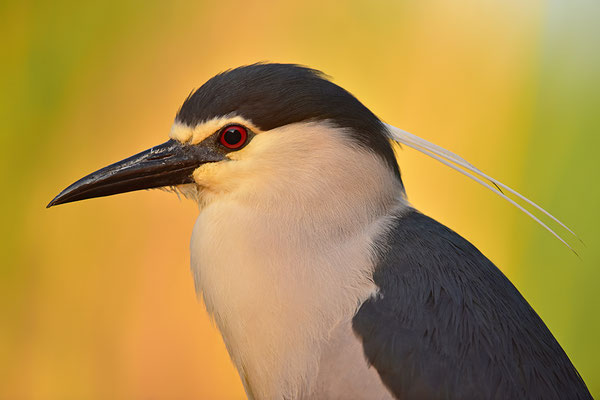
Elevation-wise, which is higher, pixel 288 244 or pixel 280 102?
pixel 280 102

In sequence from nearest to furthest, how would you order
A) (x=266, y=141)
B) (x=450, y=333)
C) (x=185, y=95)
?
(x=450, y=333)
(x=266, y=141)
(x=185, y=95)

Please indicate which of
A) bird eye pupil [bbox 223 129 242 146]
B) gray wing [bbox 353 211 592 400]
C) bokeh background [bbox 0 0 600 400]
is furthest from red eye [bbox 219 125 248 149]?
bokeh background [bbox 0 0 600 400]

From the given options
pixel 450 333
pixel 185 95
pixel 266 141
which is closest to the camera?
pixel 450 333

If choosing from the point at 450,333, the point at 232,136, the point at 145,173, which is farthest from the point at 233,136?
the point at 450,333

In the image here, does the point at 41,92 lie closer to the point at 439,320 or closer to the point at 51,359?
the point at 51,359

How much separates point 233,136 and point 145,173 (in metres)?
0.16

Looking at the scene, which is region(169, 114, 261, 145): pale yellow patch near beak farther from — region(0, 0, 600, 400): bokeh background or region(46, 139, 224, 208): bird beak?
region(0, 0, 600, 400): bokeh background

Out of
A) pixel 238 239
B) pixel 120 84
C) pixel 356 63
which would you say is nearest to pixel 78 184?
pixel 238 239

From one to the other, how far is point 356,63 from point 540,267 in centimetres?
105

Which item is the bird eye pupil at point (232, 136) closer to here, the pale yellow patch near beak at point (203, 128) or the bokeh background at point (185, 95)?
the pale yellow patch near beak at point (203, 128)

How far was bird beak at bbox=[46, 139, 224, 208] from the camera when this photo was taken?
929 millimetres

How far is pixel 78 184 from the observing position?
0.94 metres

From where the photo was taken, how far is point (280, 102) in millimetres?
886

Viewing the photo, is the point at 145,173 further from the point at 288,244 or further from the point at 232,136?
the point at 288,244
